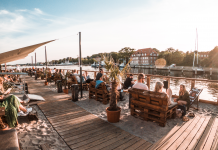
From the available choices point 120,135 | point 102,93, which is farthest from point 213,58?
point 120,135

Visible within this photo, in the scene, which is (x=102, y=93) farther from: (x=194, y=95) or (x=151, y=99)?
(x=194, y=95)

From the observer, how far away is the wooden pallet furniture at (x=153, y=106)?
11.2 feet

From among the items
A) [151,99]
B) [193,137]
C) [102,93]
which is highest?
[151,99]

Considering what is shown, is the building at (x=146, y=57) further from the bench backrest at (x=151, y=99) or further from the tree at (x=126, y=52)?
the bench backrest at (x=151, y=99)

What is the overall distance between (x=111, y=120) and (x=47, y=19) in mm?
11086

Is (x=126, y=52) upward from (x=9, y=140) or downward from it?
upward

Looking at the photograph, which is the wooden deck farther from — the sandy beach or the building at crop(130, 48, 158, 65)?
the building at crop(130, 48, 158, 65)

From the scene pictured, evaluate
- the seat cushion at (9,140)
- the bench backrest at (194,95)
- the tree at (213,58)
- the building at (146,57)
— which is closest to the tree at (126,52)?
the building at (146,57)

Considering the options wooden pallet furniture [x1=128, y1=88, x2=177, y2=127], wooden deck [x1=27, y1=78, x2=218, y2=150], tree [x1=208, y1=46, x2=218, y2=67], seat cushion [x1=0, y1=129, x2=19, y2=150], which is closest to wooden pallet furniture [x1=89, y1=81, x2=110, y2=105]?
wooden deck [x1=27, y1=78, x2=218, y2=150]

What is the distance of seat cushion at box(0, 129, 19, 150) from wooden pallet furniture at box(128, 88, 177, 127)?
10.1ft

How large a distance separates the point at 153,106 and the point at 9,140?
331 centimetres

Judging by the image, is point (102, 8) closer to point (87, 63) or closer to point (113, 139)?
point (113, 139)

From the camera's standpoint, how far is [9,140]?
2029mm

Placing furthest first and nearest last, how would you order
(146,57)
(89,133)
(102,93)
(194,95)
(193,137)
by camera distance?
(146,57) → (102,93) → (194,95) → (89,133) → (193,137)
